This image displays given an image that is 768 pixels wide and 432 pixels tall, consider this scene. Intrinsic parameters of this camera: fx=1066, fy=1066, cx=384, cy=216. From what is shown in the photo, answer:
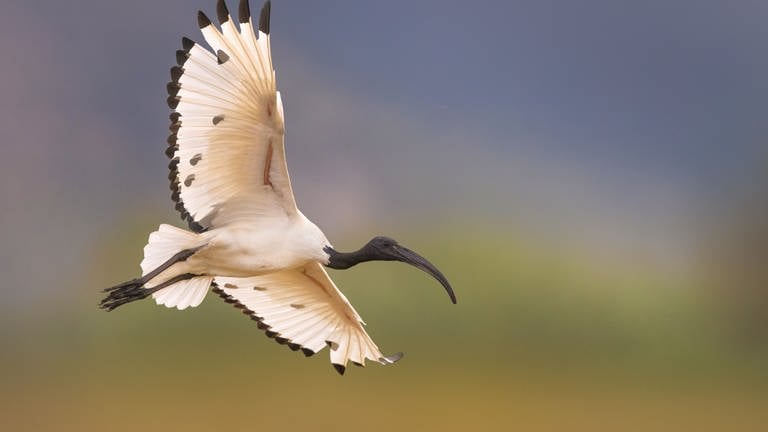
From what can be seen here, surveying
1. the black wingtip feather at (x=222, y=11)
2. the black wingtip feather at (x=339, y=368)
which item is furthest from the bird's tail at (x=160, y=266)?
the black wingtip feather at (x=222, y=11)

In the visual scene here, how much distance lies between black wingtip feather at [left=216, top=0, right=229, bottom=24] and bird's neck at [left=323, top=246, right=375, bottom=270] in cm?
143

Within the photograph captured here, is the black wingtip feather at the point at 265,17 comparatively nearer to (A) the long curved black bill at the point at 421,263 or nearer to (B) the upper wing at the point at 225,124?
(B) the upper wing at the point at 225,124

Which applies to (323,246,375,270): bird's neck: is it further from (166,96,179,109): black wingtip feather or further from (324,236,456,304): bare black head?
(166,96,179,109): black wingtip feather

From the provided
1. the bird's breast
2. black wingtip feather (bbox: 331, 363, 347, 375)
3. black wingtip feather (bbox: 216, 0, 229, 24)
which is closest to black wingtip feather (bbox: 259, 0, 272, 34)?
black wingtip feather (bbox: 216, 0, 229, 24)

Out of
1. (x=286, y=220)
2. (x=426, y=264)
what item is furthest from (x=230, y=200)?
(x=426, y=264)

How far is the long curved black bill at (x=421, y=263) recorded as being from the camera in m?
6.00

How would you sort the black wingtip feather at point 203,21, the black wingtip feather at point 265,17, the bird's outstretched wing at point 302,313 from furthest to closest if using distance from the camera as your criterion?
1. the bird's outstretched wing at point 302,313
2. the black wingtip feather at point 203,21
3. the black wingtip feather at point 265,17

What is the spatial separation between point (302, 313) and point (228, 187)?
1157mm

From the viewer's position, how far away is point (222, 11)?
18.6ft

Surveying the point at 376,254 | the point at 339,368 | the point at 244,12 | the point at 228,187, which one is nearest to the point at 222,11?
the point at 244,12

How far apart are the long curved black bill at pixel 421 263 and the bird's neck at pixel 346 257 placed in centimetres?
17

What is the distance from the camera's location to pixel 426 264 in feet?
19.9

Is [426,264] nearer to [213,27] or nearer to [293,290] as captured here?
[293,290]

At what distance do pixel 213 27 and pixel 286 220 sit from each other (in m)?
1.17
